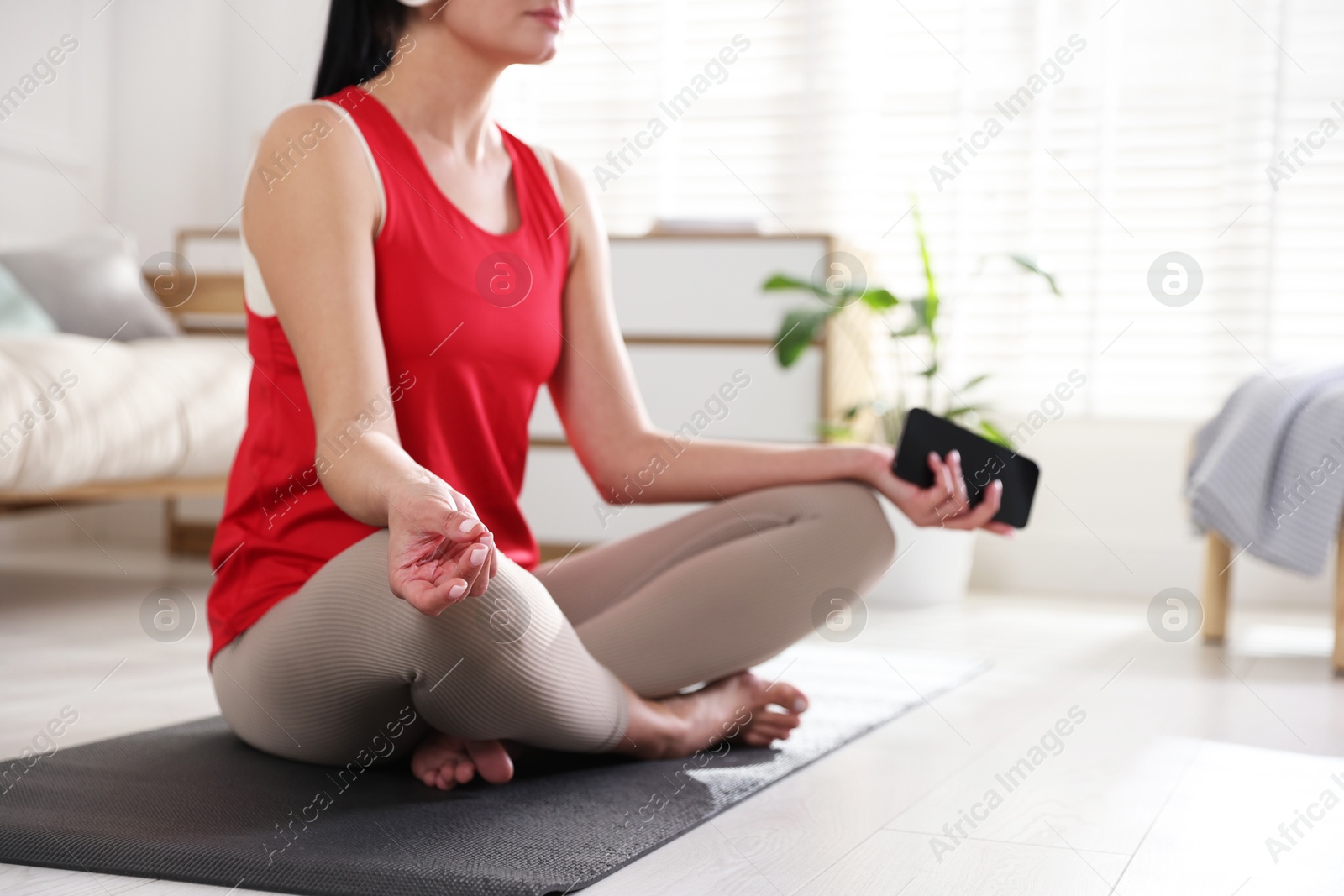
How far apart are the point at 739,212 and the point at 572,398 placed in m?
2.41

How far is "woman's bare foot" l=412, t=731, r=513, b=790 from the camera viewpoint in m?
1.27

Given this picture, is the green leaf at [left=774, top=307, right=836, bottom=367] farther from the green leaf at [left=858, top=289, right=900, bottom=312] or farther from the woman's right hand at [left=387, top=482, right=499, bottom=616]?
the woman's right hand at [left=387, top=482, right=499, bottom=616]

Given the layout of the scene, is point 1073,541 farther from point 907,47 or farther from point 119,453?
point 119,453

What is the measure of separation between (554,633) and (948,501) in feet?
1.46

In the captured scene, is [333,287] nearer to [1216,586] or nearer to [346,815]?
[346,815]

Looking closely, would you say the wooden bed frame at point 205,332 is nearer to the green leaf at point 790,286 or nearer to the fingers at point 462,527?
the green leaf at point 790,286

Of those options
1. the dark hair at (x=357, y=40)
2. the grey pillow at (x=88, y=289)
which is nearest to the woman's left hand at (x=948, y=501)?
the dark hair at (x=357, y=40)

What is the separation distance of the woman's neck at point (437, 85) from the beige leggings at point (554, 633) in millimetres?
467

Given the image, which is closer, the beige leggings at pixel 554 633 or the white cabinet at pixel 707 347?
the beige leggings at pixel 554 633

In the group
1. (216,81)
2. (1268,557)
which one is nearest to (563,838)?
(1268,557)

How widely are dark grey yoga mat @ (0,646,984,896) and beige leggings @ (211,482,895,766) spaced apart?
58 millimetres

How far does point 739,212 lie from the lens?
3.83 metres

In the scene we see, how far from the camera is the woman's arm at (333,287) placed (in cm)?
113

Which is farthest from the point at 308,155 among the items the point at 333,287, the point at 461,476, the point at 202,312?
the point at 202,312
